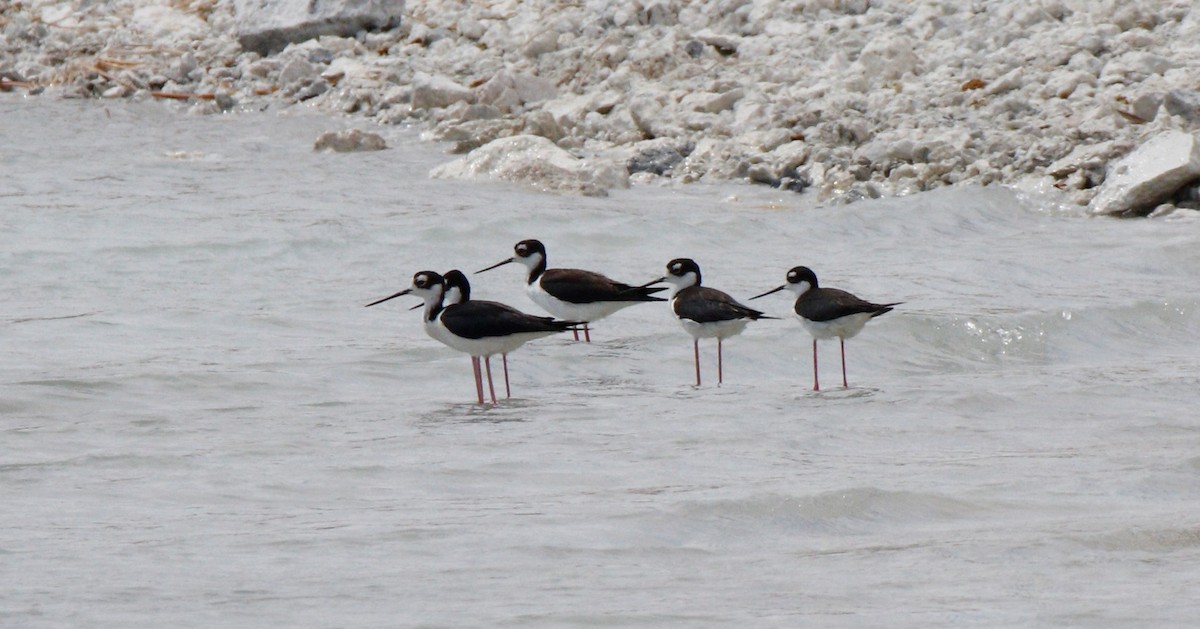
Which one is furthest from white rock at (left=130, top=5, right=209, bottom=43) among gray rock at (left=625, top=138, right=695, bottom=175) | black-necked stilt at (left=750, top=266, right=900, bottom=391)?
black-necked stilt at (left=750, top=266, right=900, bottom=391)

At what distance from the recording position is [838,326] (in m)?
10.8

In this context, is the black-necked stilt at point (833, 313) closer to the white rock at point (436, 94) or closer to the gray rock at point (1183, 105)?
the gray rock at point (1183, 105)

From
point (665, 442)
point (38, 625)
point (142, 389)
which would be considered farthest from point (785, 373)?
point (38, 625)

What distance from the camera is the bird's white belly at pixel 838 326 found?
10727 mm

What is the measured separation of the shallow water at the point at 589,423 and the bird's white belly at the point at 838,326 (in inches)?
15.8

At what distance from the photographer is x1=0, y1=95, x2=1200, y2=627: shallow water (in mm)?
6312

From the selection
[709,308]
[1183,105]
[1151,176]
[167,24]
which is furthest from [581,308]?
[167,24]

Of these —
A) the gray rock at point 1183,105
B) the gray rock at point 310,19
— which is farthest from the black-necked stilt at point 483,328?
the gray rock at point 310,19

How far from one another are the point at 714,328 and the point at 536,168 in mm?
6987

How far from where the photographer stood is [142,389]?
32.5 ft

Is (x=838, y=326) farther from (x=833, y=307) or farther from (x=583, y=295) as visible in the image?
(x=583, y=295)

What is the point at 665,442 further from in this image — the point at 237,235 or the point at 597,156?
the point at 597,156

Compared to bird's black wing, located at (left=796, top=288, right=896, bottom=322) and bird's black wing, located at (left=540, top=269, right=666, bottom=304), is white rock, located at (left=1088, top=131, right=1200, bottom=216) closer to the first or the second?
bird's black wing, located at (left=540, top=269, right=666, bottom=304)

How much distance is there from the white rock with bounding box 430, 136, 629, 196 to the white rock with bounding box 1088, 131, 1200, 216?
460cm
